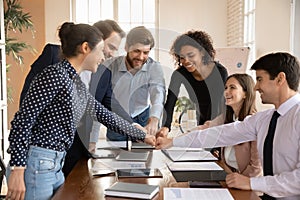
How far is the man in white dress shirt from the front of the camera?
143 cm

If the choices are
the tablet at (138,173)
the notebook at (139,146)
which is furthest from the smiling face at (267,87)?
the notebook at (139,146)

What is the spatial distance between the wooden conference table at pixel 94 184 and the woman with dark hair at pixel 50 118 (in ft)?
0.25

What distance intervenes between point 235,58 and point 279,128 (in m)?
2.19

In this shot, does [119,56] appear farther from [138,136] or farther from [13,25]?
[13,25]

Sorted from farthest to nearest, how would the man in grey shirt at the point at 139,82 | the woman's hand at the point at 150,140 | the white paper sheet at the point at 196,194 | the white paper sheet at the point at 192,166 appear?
the man in grey shirt at the point at 139,82 → the woman's hand at the point at 150,140 → the white paper sheet at the point at 192,166 → the white paper sheet at the point at 196,194

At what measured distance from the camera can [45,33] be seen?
17.8ft

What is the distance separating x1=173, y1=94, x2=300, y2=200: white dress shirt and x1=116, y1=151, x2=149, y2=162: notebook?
0.38 meters

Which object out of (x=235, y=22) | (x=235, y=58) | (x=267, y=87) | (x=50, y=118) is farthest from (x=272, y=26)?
(x=50, y=118)

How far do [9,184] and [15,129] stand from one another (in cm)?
19

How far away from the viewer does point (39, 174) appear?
143 cm

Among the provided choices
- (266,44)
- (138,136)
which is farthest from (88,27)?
(266,44)

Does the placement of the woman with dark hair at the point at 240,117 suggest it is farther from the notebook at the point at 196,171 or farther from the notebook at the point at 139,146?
the notebook at the point at 139,146

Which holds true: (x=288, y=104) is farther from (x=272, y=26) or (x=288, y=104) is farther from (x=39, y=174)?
(x=272, y=26)

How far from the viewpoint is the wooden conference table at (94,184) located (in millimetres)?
1334
